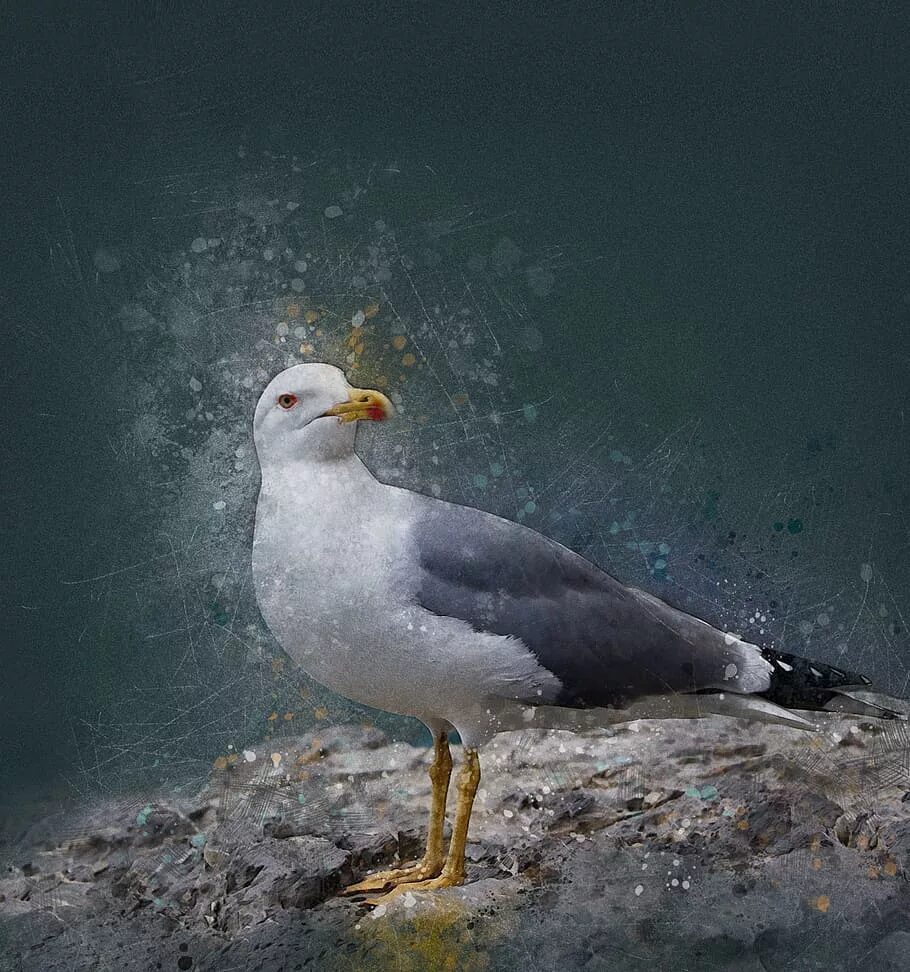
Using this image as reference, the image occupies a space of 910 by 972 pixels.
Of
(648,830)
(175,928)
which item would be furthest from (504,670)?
(175,928)

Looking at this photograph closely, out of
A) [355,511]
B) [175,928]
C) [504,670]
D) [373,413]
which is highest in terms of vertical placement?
[373,413]

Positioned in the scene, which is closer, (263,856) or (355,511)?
(355,511)

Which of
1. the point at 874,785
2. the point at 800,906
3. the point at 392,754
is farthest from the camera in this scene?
the point at 392,754

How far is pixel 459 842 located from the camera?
4.36m

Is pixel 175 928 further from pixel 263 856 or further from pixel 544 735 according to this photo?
pixel 544 735

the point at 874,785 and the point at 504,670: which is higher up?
the point at 504,670

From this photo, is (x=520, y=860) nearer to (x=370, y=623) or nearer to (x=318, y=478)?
(x=370, y=623)

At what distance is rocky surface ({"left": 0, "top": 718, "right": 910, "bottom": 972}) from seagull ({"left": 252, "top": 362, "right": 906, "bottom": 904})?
430mm

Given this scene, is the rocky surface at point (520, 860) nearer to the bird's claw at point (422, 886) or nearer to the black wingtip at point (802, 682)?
the bird's claw at point (422, 886)

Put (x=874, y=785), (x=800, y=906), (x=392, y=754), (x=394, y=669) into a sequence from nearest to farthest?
(x=394, y=669)
(x=800, y=906)
(x=874, y=785)
(x=392, y=754)

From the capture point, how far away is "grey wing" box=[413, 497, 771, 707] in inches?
160

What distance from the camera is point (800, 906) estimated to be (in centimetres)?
429

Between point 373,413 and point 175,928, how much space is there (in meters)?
1.72

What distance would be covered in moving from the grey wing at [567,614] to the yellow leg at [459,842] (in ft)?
1.10
